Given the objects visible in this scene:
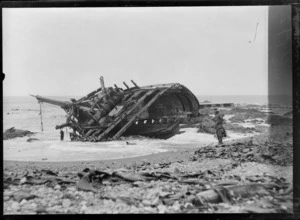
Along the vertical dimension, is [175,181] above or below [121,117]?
below

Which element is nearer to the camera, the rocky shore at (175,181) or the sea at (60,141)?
the rocky shore at (175,181)

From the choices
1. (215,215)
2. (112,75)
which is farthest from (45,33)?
(215,215)

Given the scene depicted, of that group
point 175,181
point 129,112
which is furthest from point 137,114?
point 175,181

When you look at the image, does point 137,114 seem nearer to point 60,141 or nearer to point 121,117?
point 121,117

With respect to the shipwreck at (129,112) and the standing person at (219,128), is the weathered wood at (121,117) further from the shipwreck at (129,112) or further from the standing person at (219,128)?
the standing person at (219,128)

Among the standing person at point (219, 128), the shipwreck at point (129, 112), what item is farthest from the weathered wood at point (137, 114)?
the standing person at point (219, 128)

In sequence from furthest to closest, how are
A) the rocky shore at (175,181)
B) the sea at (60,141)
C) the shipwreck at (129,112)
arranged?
the shipwreck at (129,112), the sea at (60,141), the rocky shore at (175,181)

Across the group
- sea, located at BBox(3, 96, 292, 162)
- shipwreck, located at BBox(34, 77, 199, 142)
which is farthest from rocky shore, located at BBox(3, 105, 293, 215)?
shipwreck, located at BBox(34, 77, 199, 142)
